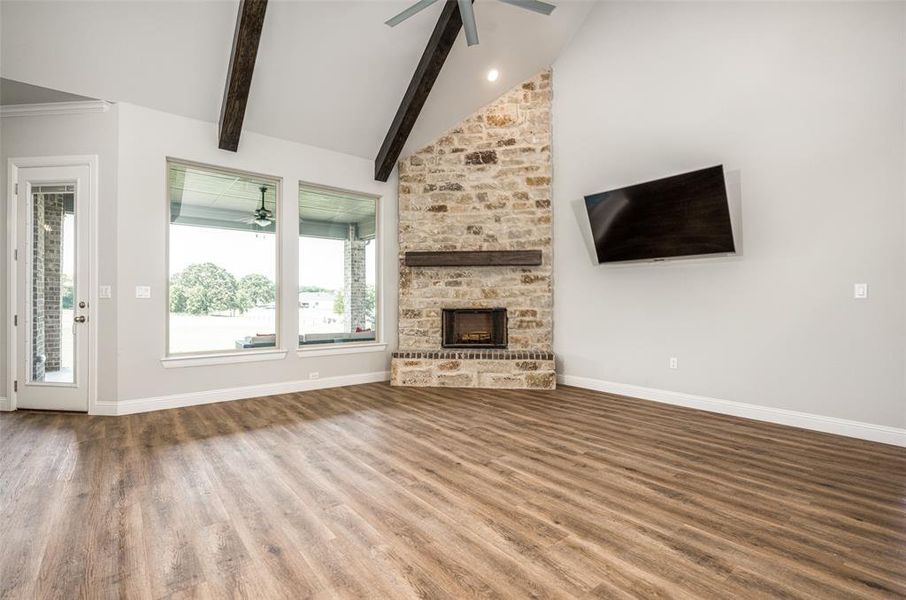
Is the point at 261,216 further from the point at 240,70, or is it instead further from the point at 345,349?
the point at 345,349

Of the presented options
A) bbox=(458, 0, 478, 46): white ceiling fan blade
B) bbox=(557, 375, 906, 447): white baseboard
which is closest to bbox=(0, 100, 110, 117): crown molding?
bbox=(458, 0, 478, 46): white ceiling fan blade

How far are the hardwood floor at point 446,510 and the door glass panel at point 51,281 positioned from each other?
24.5 inches

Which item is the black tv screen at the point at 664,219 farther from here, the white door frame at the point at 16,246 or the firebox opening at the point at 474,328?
the white door frame at the point at 16,246

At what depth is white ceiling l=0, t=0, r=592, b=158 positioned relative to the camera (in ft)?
12.0

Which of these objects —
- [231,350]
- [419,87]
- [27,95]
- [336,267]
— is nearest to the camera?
[27,95]

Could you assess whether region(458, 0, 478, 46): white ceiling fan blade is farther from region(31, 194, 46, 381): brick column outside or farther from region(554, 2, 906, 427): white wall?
region(31, 194, 46, 381): brick column outside

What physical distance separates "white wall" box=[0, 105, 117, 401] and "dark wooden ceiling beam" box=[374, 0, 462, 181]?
276 cm

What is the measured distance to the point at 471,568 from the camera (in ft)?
5.85

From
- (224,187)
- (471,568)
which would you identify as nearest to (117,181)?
(224,187)

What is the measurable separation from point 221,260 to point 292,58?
2.25 metres

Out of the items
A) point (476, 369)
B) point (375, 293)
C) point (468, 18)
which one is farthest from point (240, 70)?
point (476, 369)

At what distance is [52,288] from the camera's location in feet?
14.1

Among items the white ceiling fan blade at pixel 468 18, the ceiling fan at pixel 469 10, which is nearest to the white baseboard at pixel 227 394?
the ceiling fan at pixel 469 10

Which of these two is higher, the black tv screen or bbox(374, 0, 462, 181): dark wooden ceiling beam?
bbox(374, 0, 462, 181): dark wooden ceiling beam
